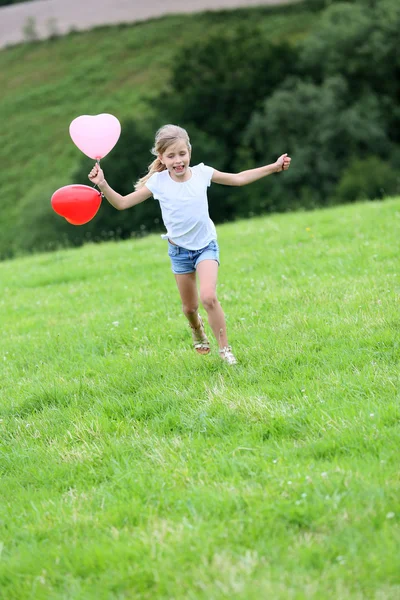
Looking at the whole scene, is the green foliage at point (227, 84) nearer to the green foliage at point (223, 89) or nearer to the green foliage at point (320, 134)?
the green foliage at point (223, 89)

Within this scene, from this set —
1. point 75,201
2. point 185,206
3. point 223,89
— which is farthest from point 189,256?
point 223,89

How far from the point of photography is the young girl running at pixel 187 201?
6.40 metres

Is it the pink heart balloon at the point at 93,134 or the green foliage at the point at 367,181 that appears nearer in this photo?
the pink heart balloon at the point at 93,134

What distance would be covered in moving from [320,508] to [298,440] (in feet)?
3.12

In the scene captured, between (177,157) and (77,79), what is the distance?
7073cm

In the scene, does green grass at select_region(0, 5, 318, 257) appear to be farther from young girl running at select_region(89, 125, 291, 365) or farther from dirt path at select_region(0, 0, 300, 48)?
young girl running at select_region(89, 125, 291, 365)

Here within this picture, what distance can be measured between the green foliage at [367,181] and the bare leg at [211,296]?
32.8m

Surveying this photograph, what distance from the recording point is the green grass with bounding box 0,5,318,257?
61188mm

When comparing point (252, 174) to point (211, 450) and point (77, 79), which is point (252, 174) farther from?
point (77, 79)

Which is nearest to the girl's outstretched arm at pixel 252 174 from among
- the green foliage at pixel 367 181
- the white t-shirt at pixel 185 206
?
the white t-shirt at pixel 185 206

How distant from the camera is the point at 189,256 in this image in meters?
6.69

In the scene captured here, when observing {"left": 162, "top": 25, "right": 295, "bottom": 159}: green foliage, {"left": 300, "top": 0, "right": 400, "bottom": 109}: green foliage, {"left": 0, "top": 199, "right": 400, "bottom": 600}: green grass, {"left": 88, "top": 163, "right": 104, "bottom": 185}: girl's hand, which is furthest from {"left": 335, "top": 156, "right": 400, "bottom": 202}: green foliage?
{"left": 88, "top": 163, "right": 104, "bottom": 185}: girl's hand

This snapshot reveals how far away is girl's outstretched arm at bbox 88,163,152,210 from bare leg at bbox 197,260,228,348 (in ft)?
2.81

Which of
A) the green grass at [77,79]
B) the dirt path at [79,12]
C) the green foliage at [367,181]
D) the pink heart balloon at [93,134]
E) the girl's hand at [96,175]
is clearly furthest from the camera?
the dirt path at [79,12]
